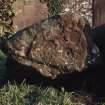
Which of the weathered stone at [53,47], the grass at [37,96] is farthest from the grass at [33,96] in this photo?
the weathered stone at [53,47]

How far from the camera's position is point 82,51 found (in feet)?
19.7

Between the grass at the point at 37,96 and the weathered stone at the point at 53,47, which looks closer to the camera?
the grass at the point at 37,96

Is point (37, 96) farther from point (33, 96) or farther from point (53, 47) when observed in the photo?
point (53, 47)

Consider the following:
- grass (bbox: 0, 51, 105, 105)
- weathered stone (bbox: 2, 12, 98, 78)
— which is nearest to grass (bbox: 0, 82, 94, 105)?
grass (bbox: 0, 51, 105, 105)

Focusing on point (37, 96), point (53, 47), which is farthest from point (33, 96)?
point (53, 47)

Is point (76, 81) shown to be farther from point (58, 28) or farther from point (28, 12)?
point (28, 12)

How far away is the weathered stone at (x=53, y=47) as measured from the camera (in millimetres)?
5945

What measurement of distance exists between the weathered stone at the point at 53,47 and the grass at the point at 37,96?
0.89 ft

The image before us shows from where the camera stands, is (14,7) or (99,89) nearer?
(99,89)

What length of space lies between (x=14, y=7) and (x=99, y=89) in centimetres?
514

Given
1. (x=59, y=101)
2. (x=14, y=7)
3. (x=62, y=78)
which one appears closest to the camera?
(x=59, y=101)

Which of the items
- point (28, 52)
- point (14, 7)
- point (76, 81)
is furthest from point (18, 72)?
point (14, 7)

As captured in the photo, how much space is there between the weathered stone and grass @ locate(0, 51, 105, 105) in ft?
0.89

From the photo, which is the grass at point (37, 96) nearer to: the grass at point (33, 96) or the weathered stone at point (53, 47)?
the grass at point (33, 96)
